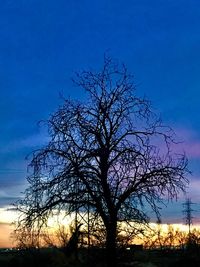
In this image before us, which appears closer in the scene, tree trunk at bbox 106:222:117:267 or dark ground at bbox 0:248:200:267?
tree trunk at bbox 106:222:117:267

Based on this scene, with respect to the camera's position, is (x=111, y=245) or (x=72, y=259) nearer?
(x=111, y=245)

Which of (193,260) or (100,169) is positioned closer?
(100,169)

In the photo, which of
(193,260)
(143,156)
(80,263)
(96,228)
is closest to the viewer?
(143,156)

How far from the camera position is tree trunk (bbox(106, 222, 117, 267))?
70.4 ft

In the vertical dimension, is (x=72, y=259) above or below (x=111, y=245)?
above

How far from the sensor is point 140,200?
70.4 feet

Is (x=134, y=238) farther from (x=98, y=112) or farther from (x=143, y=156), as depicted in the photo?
(x=98, y=112)

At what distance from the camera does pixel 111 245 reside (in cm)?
2169

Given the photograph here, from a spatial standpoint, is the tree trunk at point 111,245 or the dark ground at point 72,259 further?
the dark ground at point 72,259

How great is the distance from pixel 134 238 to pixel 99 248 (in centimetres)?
164

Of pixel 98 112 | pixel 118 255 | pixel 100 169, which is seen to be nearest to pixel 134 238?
pixel 118 255

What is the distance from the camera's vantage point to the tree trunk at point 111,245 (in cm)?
2147

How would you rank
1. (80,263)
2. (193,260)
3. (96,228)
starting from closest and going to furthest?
1. (96,228)
2. (193,260)
3. (80,263)

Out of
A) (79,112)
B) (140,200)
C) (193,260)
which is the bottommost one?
(193,260)
